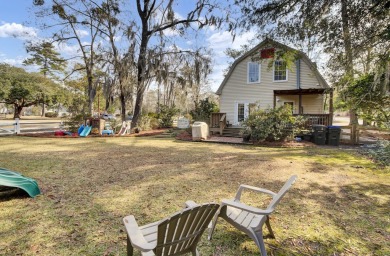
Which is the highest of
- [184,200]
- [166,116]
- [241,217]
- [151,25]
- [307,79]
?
[151,25]

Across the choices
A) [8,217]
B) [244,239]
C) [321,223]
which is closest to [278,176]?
[321,223]

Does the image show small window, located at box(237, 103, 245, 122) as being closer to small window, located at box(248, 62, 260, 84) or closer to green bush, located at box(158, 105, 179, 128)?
small window, located at box(248, 62, 260, 84)

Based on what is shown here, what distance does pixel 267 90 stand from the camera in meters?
15.1

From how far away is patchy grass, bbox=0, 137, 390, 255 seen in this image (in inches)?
105

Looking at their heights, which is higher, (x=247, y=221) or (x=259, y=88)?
(x=259, y=88)

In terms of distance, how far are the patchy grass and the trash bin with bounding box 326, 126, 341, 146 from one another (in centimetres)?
400

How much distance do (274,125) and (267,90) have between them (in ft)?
16.7

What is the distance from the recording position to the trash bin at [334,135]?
10.9 metres

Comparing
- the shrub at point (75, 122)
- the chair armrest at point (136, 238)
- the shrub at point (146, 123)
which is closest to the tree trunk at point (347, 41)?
the chair armrest at point (136, 238)

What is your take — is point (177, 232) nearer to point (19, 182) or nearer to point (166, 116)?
point (19, 182)

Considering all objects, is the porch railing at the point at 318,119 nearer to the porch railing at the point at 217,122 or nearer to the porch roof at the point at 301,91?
the porch roof at the point at 301,91

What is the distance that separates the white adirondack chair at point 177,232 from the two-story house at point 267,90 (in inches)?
496

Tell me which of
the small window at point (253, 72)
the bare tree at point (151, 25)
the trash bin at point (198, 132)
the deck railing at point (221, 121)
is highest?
the bare tree at point (151, 25)

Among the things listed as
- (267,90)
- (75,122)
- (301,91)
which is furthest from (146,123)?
(301,91)
